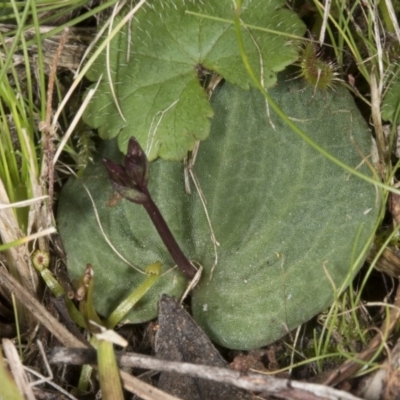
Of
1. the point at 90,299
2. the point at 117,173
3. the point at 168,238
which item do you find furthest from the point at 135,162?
the point at 90,299

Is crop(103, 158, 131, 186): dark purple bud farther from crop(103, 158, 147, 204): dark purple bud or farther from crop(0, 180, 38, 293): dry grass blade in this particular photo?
crop(0, 180, 38, 293): dry grass blade

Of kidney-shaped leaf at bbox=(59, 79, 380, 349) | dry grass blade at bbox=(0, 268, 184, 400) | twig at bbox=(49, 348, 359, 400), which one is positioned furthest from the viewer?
kidney-shaped leaf at bbox=(59, 79, 380, 349)

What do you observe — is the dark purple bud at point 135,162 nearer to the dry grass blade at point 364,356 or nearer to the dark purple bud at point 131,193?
the dark purple bud at point 131,193

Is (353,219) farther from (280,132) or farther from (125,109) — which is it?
(125,109)

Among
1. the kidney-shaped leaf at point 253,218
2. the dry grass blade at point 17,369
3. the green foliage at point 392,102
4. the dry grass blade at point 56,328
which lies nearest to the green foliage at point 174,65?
the kidney-shaped leaf at point 253,218

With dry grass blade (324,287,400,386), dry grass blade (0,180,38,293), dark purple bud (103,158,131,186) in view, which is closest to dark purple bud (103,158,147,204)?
dark purple bud (103,158,131,186)

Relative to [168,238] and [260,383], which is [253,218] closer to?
[168,238]
